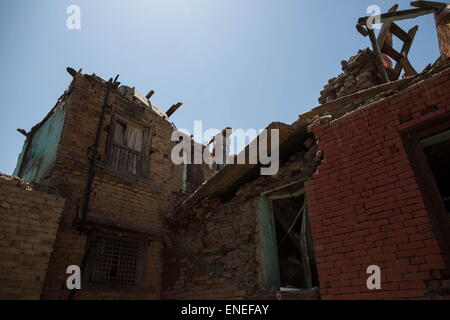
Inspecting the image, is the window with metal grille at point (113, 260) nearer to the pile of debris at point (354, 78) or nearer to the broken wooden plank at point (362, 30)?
the pile of debris at point (354, 78)

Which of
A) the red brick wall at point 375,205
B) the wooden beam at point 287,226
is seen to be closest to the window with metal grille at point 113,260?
the wooden beam at point 287,226

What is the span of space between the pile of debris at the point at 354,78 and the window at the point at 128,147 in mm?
5041

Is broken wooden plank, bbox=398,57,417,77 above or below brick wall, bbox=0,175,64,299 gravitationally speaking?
above

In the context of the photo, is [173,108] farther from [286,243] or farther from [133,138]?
[286,243]

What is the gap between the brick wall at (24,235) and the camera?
15.7 feet

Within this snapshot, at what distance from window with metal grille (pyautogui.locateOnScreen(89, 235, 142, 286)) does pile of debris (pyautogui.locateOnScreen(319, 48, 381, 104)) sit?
595cm

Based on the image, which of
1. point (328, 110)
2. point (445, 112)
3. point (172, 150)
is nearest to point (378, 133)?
point (445, 112)

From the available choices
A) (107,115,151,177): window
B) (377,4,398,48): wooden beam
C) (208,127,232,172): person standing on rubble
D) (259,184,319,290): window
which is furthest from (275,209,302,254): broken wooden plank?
(208,127,232,172): person standing on rubble

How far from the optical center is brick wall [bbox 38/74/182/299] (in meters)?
6.29

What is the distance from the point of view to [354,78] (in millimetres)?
6844

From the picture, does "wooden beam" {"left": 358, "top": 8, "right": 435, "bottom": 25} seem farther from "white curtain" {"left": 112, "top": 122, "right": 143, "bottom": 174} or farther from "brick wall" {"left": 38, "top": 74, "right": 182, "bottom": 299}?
"white curtain" {"left": 112, "top": 122, "right": 143, "bottom": 174}

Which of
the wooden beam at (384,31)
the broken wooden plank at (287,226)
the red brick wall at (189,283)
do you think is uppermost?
the wooden beam at (384,31)

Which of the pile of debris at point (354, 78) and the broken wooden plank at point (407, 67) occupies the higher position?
the broken wooden plank at point (407, 67)

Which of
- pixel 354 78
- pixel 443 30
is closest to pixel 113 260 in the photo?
pixel 354 78
